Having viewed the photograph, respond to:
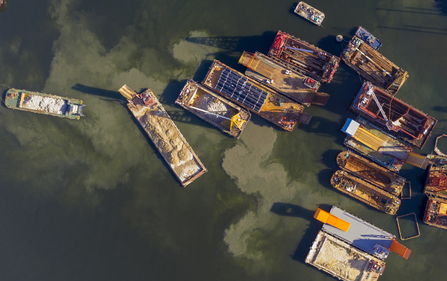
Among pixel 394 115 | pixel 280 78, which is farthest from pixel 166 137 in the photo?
pixel 394 115

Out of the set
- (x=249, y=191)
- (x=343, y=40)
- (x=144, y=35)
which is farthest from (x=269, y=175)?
(x=144, y=35)

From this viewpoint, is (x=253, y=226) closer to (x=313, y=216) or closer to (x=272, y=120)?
(x=313, y=216)

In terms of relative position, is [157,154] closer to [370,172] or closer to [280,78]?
[280,78]

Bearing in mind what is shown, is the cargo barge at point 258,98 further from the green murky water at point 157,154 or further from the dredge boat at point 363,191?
the dredge boat at point 363,191

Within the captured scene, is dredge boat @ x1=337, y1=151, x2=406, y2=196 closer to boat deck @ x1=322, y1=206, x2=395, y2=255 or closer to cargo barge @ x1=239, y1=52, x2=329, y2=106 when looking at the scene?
boat deck @ x1=322, y1=206, x2=395, y2=255

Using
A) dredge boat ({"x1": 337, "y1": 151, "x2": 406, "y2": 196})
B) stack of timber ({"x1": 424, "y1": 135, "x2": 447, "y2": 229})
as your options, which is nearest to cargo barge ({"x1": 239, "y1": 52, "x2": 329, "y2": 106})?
dredge boat ({"x1": 337, "y1": 151, "x2": 406, "y2": 196})

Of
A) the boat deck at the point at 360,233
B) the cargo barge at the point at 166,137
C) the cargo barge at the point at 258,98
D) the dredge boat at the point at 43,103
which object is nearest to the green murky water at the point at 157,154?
the dredge boat at the point at 43,103
